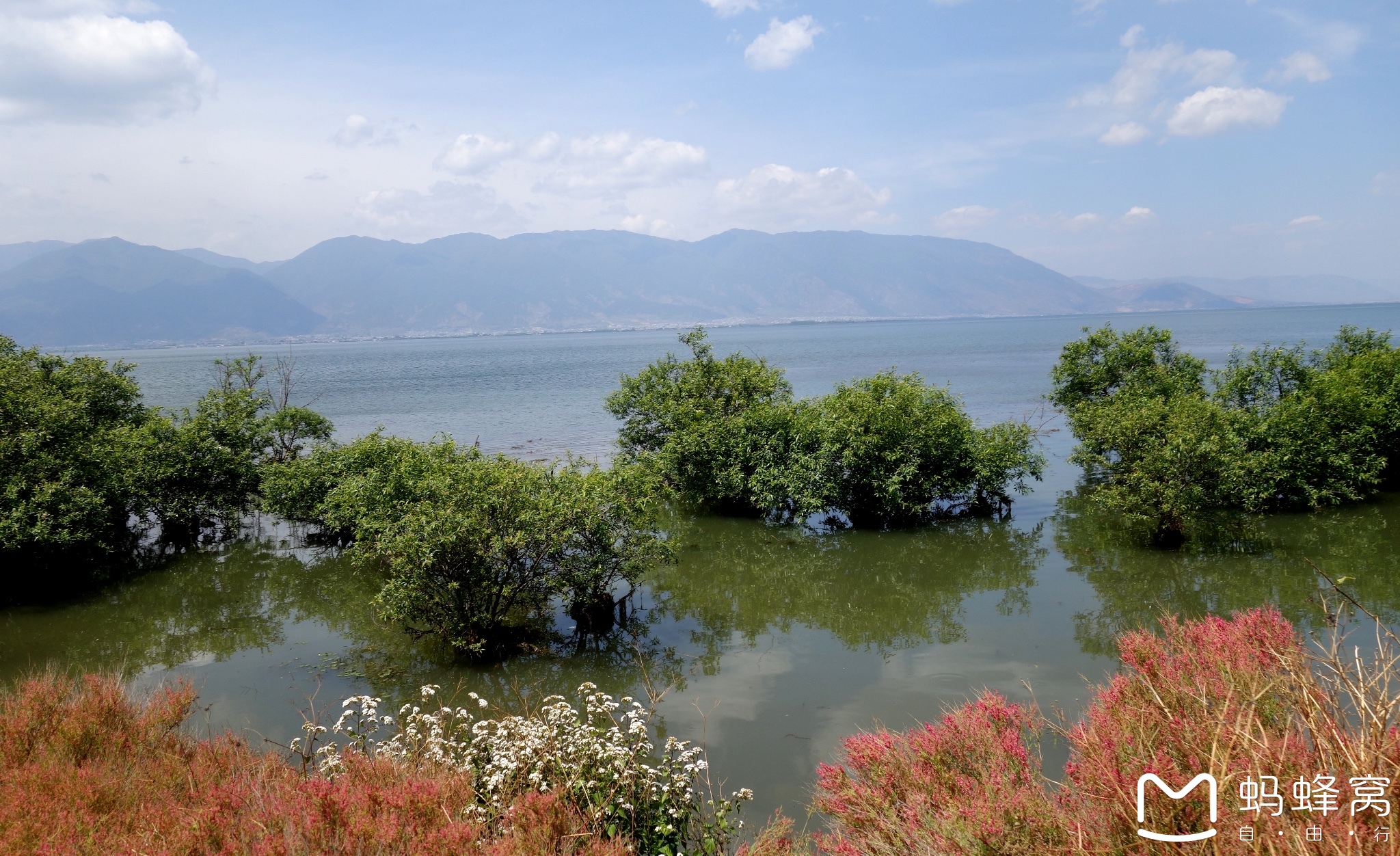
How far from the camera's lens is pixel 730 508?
92.4 ft

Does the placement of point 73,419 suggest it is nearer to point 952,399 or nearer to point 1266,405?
point 952,399

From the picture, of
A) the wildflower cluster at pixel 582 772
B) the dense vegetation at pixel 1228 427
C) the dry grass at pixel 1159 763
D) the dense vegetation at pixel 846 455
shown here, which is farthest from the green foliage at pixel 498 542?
the dense vegetation at pixel 1228 427

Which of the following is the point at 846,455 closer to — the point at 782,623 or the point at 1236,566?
the point at 782,623

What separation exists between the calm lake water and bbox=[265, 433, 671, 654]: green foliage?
3.78 feet

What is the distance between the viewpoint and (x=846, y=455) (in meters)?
24.4

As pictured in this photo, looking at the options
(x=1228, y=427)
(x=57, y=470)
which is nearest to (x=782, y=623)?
(x=1228, y=427)

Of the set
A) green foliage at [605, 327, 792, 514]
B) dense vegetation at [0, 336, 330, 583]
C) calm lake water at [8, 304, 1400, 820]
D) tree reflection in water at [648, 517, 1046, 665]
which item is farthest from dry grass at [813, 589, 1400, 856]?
dense vegetation at [0, 336, 330, 583]

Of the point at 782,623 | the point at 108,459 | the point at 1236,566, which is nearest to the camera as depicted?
the point at 782,623

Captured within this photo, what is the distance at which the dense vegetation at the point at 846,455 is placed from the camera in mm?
24656

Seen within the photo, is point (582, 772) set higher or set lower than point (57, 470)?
lower

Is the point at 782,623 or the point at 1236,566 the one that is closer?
the point at 782,623

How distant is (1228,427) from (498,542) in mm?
20793

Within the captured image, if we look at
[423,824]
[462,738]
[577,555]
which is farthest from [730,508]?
[423,824]

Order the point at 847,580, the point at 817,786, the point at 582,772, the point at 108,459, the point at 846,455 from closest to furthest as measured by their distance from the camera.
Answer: the point at 582,772 → the point at 817,786 → the point at 847,580 → the point at 108,459 → the point at 846,455
